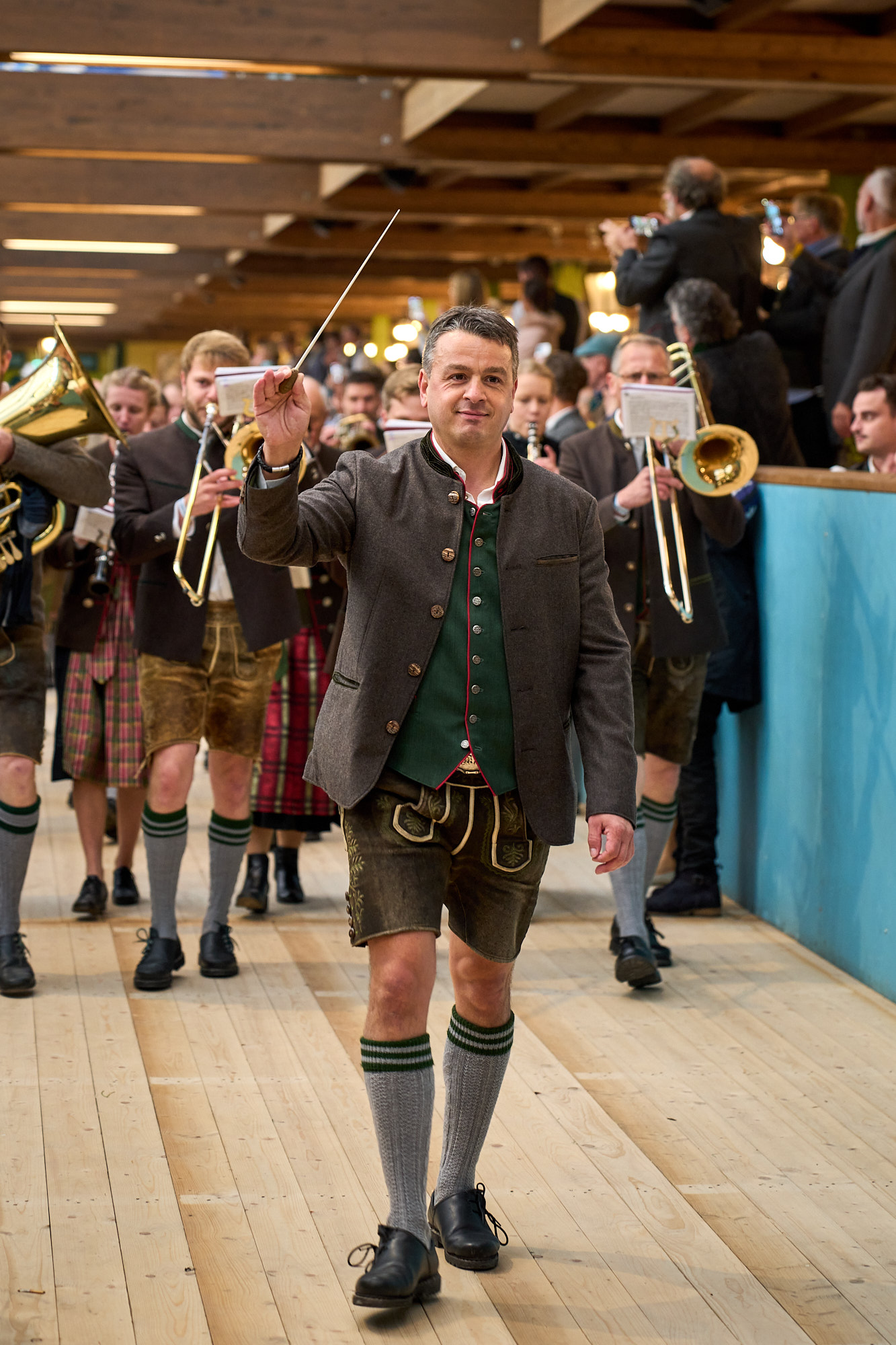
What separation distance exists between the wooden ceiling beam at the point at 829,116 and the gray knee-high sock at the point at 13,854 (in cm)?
615

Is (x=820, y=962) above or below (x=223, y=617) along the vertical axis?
below

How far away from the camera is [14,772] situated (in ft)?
13.9

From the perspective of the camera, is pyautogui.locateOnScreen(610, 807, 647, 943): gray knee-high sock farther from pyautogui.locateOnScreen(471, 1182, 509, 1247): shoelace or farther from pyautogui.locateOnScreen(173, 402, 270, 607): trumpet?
pyautogui.locateOnScreen(471, 1182, 509, 1247): shoelace

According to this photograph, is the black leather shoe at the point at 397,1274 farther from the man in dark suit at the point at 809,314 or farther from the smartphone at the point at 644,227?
the man in dark suit at the point at 809,314

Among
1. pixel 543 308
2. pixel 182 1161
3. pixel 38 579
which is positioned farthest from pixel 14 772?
pixel 543 308

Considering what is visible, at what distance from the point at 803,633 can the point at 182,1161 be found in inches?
101

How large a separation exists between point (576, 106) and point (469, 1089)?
6.72 metres

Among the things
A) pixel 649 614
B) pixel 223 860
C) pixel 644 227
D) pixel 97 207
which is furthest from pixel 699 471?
pixel 97 207

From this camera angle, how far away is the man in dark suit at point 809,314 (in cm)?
680

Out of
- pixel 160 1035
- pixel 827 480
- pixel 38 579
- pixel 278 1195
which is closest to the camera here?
pixel 278 1195

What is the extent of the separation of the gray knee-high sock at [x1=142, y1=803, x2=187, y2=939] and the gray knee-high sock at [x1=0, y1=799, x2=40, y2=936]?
29cm

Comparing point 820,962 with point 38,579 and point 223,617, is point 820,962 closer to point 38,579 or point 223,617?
point 223,617

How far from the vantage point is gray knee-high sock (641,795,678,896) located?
4656mm

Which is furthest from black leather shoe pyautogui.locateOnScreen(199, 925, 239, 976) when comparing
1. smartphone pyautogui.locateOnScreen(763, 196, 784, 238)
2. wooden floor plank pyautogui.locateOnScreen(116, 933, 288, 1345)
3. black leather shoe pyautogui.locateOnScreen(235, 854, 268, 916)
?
smartphone pyautogui.locateOnScreen(763, 196, 784, 238)
